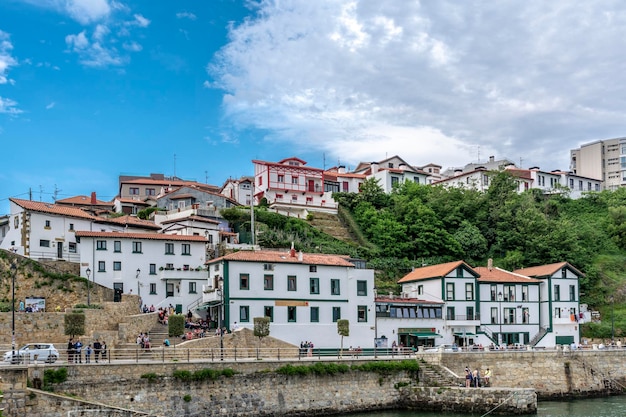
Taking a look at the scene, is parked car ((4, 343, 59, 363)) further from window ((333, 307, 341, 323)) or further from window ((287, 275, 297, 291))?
window ((333, 307, 341, 323))

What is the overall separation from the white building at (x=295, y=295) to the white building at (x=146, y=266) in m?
3.37

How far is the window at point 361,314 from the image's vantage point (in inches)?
2074

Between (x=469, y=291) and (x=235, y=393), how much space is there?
88.4 ft

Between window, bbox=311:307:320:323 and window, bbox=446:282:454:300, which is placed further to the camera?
window, bbox=446:282:454:300

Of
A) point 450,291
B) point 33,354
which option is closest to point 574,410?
point 450,291

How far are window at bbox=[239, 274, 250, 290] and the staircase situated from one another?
2905cm

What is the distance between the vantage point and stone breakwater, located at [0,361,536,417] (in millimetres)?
31641

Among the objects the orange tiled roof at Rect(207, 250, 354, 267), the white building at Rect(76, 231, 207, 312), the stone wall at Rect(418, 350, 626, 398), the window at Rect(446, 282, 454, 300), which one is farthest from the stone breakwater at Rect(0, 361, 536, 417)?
the white building at Rect(76, 231, 207, 312)

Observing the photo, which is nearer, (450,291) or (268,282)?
(268,282)

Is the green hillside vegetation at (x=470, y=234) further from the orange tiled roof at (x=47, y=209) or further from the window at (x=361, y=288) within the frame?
the orange tiled roof at (x=47, y=209)

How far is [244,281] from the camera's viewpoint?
163ft

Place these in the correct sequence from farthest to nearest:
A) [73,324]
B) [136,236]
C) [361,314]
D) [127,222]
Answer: [127,222] → [136,236] → [361,314] → [73,324]

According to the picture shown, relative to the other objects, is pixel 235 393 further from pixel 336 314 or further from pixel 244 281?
pixel 336 314

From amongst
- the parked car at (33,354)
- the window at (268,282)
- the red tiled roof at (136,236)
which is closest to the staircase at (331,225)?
the red tiled roof at (136,236)
